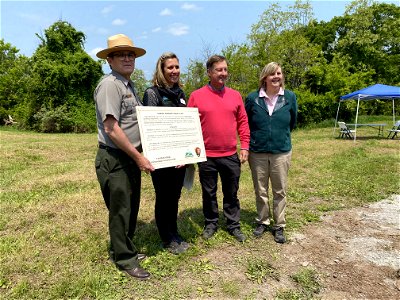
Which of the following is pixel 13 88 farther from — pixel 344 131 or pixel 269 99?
pixel 269 99

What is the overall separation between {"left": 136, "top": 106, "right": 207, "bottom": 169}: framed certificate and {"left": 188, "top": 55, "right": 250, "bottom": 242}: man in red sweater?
0.20 m

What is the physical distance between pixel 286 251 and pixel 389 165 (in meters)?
5.89

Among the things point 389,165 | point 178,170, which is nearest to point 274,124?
point 178,170

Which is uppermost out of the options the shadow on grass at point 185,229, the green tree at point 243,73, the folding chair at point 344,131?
the green tree at point 243,73

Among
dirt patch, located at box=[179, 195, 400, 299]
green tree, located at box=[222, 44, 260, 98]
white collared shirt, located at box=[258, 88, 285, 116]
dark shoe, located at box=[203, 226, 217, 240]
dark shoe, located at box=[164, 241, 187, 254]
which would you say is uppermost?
green tree, located at box=[222, 44, 260, 98]

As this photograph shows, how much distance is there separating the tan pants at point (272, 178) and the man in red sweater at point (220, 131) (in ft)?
0.75

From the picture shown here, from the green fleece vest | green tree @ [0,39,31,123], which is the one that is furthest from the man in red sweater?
green tree @ [0,39,31,123]

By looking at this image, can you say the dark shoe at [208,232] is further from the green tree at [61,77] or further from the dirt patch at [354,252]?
the green tree at [61,77]

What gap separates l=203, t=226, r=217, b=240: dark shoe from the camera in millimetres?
3945

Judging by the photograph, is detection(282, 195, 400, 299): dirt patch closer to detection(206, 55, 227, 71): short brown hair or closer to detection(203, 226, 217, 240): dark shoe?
detection(203, 226, 217, 240): dark shoe

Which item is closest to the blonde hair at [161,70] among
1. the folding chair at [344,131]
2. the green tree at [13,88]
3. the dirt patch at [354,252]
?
the dirt patch at [354,252]

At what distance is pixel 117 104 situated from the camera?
2818mm

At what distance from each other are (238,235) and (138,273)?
4.40ft

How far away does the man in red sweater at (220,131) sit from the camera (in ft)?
11.9
